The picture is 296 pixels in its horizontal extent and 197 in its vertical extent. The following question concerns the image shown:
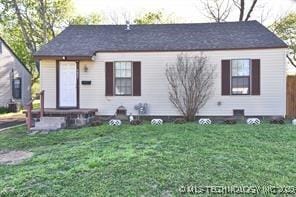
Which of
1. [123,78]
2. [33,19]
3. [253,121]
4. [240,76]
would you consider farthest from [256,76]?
[33,19]

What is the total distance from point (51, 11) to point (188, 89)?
18.0m

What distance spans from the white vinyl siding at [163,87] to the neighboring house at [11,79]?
8519mm

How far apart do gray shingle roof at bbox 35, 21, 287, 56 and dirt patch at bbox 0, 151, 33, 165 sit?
21.5 feet

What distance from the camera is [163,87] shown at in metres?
15.2

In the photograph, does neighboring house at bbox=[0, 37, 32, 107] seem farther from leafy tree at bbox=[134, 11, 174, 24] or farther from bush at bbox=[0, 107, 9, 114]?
leafy tree at bbox=[134, 11, 174, 24]

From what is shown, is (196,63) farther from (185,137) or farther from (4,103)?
(4,103)

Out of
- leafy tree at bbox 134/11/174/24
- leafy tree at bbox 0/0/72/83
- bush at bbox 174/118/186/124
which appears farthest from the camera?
leafy tree at bbox 134/11/174/24

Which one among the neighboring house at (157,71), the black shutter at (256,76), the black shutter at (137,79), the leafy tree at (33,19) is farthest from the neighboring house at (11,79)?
the black shutter at (256,76)

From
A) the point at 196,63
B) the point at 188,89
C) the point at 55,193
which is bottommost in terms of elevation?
the point at 55,193

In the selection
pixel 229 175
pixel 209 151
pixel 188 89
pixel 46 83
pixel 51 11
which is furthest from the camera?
pixel 51 11

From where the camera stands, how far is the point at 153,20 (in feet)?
110

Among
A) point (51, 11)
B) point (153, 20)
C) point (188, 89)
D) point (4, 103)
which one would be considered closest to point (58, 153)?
point (188, 89)

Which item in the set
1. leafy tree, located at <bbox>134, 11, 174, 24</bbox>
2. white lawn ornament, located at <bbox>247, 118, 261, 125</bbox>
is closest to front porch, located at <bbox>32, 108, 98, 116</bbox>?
white lawn ornament, located at <bbox>247, 118, 261, 125</bbox>

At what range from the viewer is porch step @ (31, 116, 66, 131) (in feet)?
44.2
